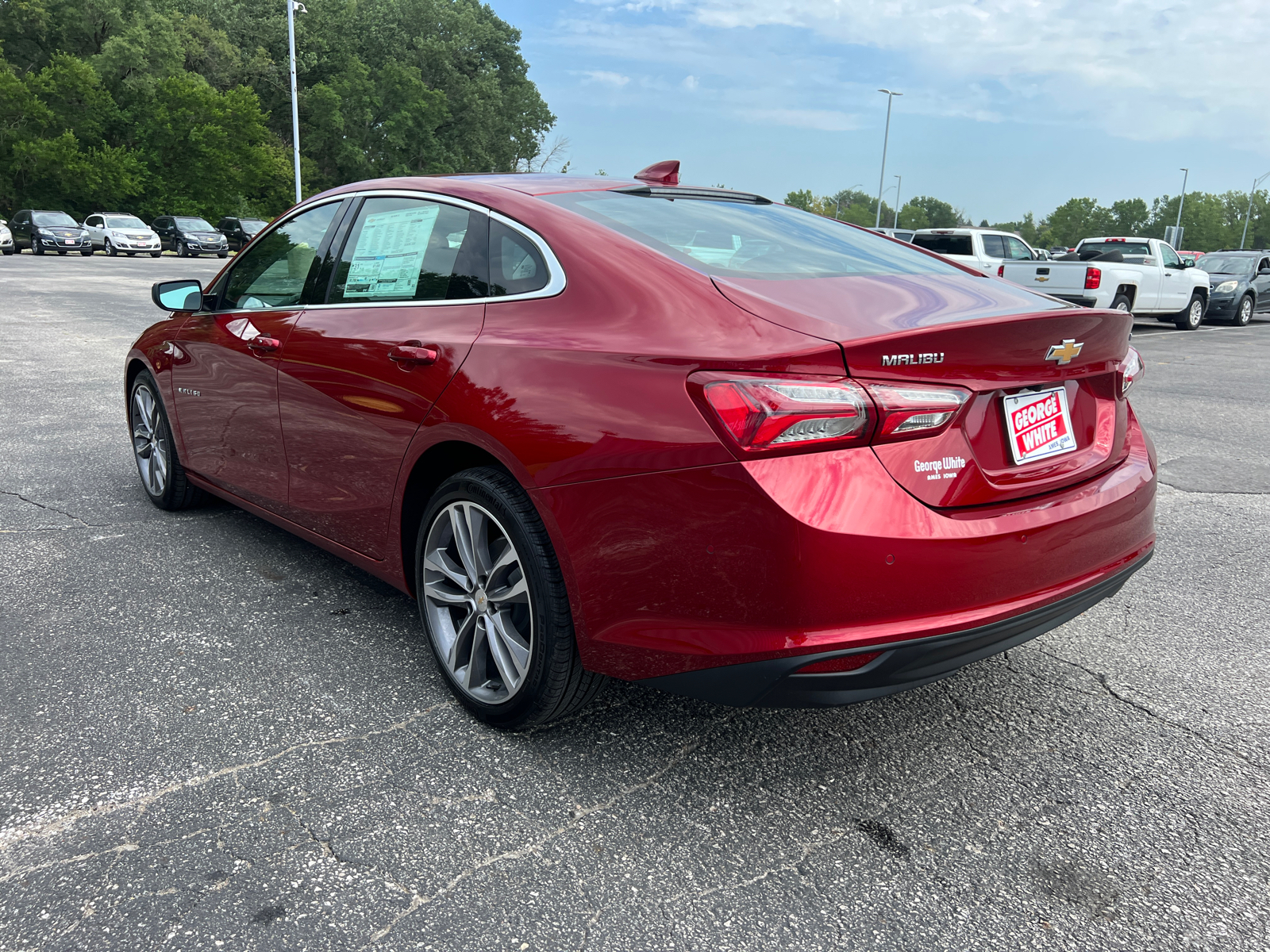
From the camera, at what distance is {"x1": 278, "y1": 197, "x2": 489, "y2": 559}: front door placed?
2.88 m

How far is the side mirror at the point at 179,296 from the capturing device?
4293 millimetres

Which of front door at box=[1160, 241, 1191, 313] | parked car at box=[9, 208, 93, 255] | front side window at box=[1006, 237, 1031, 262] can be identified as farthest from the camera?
parked car at box=[9, 208, 93, 255]

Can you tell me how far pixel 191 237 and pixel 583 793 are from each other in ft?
126

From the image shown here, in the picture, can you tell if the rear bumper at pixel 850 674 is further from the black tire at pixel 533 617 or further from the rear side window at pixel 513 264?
the rear side window at pixel 513 264

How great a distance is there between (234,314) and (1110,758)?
3535 millimetres

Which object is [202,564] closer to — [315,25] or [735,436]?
[735,436]

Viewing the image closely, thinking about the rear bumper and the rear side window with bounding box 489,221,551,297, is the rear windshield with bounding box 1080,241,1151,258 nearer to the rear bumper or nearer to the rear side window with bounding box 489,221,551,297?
the rear side window with bounding box 489,221,551,297

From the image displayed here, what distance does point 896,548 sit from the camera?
2.12m

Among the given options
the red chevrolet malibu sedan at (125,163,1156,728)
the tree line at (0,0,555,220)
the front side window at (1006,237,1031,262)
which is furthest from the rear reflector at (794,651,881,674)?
the tree line at (0,0,555,220)

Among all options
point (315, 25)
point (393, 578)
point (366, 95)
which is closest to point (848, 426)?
point (393, 578)

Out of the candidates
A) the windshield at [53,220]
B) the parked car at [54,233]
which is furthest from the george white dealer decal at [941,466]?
the windshield at [53,220]

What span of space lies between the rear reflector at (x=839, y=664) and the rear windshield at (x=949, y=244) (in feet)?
52.6

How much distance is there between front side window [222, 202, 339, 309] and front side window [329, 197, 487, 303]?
0.27 m

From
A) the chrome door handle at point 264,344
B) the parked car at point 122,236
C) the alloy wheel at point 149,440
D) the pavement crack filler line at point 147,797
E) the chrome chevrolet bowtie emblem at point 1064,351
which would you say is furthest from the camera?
the parked car at point 122,236
